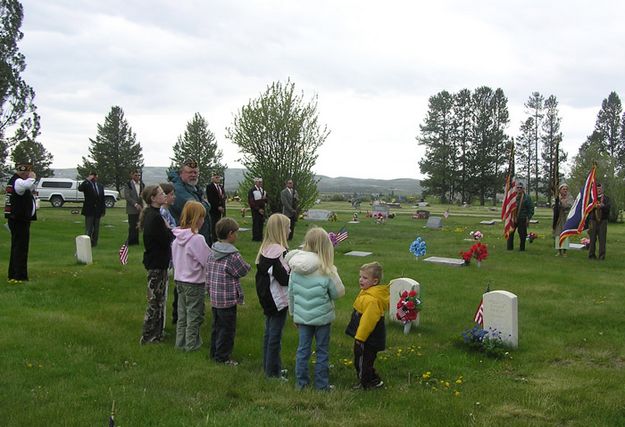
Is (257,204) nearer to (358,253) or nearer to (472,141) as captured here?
(358,253)

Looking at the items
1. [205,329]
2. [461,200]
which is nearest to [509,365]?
[205,329]

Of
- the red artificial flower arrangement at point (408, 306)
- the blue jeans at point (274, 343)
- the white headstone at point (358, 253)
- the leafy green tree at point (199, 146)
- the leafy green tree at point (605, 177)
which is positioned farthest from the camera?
the leafy green tree at point (199, 146)

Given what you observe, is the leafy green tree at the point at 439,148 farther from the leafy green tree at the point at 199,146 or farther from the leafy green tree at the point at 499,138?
the leafy green tree at the point at 199,146

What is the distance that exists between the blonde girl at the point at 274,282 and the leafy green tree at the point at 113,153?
2116 inches

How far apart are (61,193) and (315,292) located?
39.4 meters

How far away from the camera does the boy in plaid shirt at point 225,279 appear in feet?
18.9

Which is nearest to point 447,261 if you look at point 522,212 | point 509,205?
point 509,205

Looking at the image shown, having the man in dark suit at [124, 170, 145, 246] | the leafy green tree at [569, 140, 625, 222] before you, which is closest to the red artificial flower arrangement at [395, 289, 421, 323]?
the man in dark suit at [124, 170, 145, 246]

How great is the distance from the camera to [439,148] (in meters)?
70.1

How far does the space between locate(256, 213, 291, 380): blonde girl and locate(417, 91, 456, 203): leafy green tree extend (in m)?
65.9

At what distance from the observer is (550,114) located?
234ft

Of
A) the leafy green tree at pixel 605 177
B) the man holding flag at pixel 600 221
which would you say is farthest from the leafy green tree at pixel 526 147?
the man holding flag at pixel 600 221

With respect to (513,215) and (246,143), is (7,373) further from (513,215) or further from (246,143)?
(246,143)

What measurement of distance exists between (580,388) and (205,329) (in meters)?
4.56
